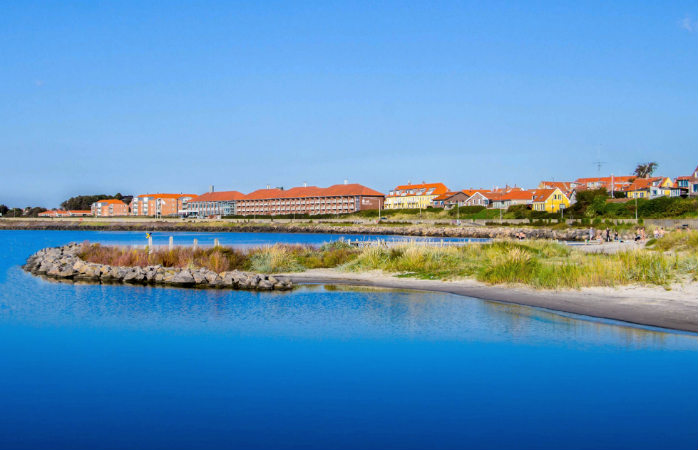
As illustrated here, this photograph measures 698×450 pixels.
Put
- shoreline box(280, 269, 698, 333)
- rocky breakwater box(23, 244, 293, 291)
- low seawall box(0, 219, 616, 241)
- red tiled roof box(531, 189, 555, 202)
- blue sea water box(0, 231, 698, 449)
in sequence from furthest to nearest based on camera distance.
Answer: red tiled roof box(531, 189, 555, 202)
low seawall box(0, 219, 616, 241)
rocky breakwater box(23, 244, 293, 291)
shoreline box(280, 269, 698, 333)
blue sea water box(0, 231, 698, 449)

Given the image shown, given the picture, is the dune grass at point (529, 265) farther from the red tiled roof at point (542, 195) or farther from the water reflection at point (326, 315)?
the red tiled roof at point (542, 195)

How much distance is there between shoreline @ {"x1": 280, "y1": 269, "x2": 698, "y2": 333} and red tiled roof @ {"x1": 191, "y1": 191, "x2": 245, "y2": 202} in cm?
14045

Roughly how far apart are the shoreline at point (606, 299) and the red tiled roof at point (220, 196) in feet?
461

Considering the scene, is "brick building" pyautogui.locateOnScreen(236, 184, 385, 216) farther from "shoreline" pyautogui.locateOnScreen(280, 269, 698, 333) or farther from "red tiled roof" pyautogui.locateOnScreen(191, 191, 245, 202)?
"shoreline" pyautogui.locateOnScreen(280, 269, 698, 333)

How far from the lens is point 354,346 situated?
11508mm

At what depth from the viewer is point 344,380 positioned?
30.5 feet

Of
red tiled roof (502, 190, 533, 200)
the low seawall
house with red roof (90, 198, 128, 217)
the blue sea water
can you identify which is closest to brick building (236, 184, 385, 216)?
red tiled roof (502, 190, 533, 200)

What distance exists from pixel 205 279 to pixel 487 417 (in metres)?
15.4

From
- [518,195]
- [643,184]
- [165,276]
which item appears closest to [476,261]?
[165,276]

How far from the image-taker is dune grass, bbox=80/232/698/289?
18.0 metres

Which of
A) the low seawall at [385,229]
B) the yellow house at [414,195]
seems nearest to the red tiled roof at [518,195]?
the yellow house at [414,195]

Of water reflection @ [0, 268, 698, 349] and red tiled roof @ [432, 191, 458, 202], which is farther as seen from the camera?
red tiled roof @ [432, 191, 458, 202]

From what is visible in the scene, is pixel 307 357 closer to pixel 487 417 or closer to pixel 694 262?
pixel 487 417

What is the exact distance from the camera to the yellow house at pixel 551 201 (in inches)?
4063
